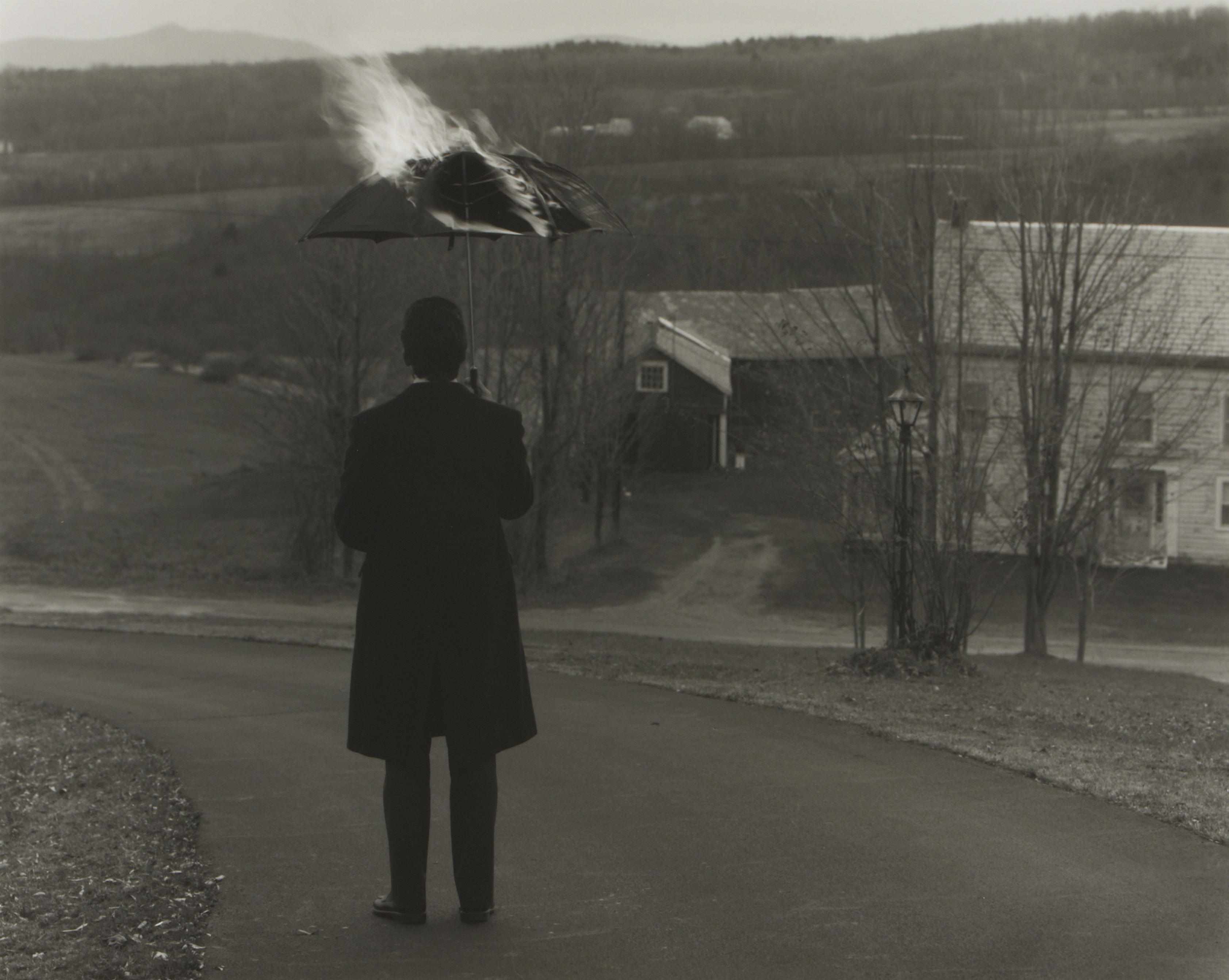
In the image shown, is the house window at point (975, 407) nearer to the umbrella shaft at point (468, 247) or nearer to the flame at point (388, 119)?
the flame at point (388, 119)

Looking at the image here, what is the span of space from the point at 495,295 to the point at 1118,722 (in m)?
25.9

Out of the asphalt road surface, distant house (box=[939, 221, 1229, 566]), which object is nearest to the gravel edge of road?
the asphalt road surface

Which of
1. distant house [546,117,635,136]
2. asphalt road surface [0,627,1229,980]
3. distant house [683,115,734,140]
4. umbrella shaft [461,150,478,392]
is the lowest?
asphalt road surface [0,627,1229,980]

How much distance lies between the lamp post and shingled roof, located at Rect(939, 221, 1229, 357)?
24.9ft

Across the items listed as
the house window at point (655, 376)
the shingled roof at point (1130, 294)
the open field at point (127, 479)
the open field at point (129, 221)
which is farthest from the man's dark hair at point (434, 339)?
the house window at point (655, 376)

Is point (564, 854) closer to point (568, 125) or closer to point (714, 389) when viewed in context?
point (568, 125)

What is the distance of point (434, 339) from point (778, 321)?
21994mm

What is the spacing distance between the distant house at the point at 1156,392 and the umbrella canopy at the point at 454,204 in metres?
13.8

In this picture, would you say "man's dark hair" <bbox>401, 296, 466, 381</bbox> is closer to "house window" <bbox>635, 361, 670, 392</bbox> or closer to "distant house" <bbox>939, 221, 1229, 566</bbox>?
"distant house" <bbox>939, 221, 1229, 566</bbox>

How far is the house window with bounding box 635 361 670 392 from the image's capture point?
181 ft

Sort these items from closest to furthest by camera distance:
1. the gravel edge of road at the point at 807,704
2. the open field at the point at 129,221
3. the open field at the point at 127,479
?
the gravel edge of road at the point at 807,704 < the open field at the point at 127,479 < the open field at the point at 129,221

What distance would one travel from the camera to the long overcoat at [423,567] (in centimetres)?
483

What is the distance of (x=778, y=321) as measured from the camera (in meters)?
26.5

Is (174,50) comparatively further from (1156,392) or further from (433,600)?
(1156,392)
